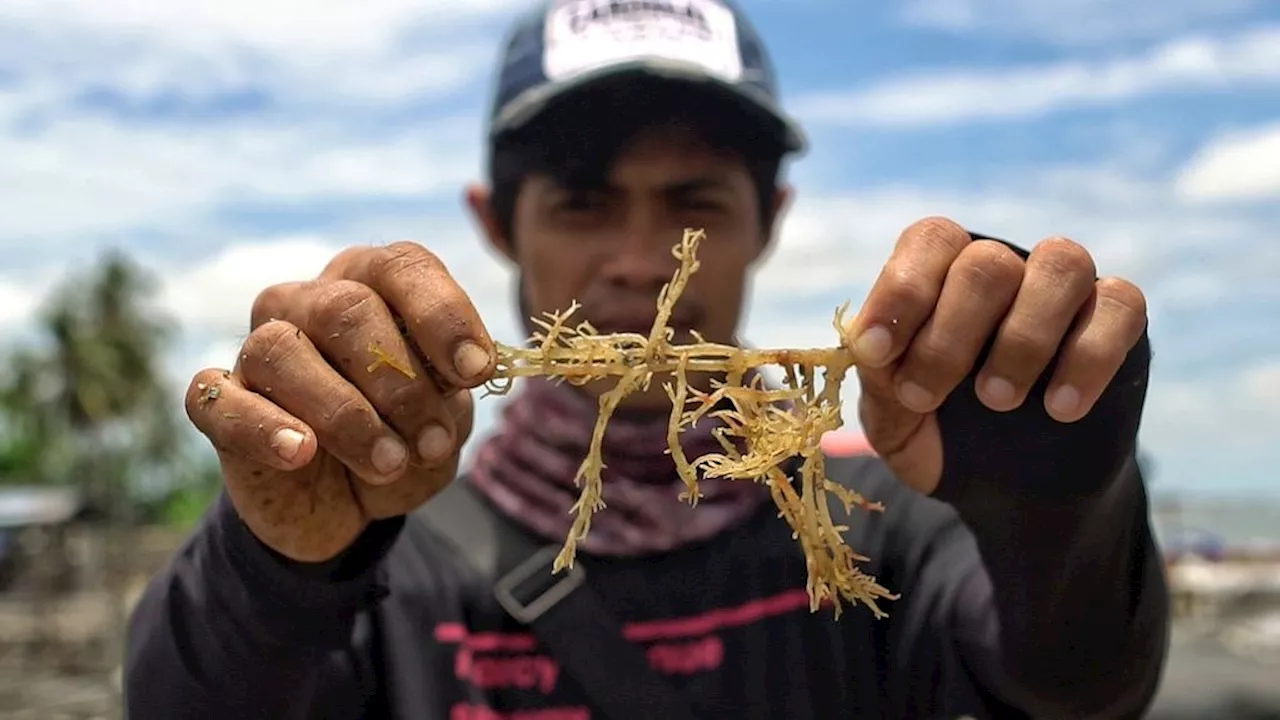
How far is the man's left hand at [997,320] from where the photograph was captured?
5.93 feet

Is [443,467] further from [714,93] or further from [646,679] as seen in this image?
[714,93]

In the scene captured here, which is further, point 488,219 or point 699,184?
point 488,219

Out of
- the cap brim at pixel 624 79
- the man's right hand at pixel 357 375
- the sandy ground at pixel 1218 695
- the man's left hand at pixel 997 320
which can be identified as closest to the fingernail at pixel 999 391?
the man's left hand at pixel 997 320

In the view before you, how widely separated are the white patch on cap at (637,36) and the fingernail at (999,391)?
56.7 inches

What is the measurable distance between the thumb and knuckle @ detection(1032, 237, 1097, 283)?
361 mm

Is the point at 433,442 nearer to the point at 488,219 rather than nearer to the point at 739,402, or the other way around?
the point at 739,402

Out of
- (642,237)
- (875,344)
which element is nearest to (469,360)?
(875,344)

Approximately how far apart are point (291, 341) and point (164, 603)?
0.73m

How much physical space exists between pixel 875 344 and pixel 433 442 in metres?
0.71

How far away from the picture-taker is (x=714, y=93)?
296cm

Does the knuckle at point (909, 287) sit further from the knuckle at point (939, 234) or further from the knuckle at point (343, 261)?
the knuckle at point (343, 261)

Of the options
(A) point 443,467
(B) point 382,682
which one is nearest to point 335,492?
(A) point 443,467

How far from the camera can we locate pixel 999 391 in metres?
1.83

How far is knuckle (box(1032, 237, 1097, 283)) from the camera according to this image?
181cm
